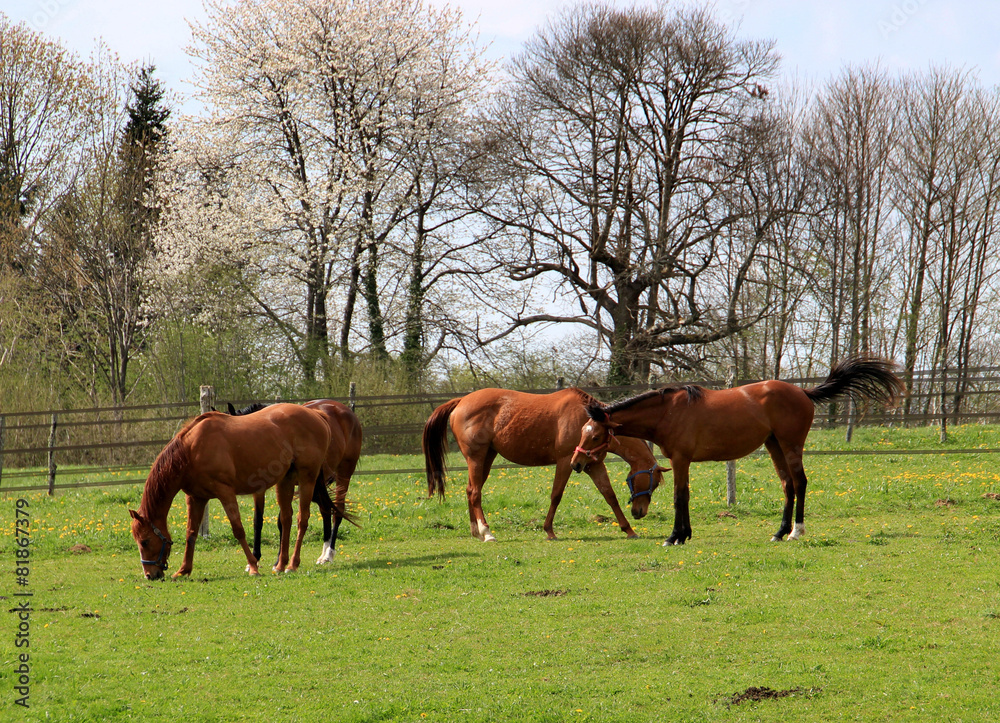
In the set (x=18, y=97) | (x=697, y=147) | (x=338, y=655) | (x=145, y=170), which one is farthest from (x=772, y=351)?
(x=18, y=97)

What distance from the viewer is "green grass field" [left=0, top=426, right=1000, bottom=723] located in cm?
469

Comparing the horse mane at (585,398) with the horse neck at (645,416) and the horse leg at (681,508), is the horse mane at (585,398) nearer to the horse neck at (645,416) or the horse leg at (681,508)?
the horse neck at (645,416)

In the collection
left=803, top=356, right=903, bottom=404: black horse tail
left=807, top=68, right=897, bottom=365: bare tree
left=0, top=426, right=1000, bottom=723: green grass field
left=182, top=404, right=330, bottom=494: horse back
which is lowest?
left=0, top=426, right=1000, bottom=723: green grass field

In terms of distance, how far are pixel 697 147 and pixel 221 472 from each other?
20.0 meters

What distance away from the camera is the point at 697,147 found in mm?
24844

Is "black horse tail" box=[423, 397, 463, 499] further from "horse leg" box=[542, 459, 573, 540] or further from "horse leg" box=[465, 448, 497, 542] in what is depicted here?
"horse leg" box=[542, 459, 573, 540]

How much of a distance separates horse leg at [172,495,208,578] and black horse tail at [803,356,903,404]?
22.8 feet

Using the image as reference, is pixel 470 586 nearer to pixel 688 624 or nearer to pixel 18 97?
Answer: pixel 688 624

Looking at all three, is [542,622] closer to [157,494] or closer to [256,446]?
[256,446]

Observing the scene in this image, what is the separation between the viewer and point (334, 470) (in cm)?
988

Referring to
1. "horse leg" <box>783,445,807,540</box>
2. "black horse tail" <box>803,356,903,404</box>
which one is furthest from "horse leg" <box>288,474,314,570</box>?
"black horse tail" <box>803,356,903,404</box>

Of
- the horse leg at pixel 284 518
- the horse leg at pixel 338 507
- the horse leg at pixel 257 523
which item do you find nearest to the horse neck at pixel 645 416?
the horse leg at pixel 338 507

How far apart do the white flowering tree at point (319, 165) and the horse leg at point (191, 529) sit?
15267 mm

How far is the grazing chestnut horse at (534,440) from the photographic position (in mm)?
10188
